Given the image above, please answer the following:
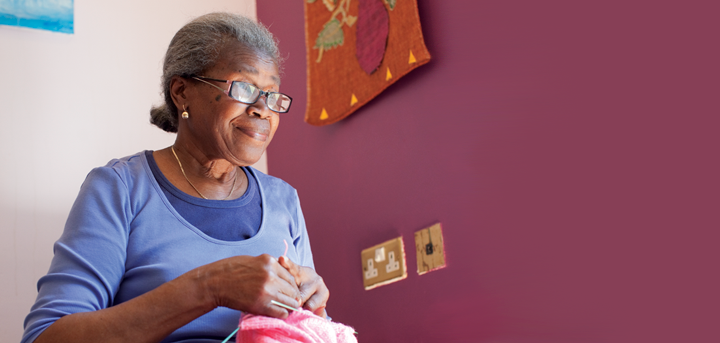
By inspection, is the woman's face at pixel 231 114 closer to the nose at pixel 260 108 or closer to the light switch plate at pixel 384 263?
the nose at pixel 260 108

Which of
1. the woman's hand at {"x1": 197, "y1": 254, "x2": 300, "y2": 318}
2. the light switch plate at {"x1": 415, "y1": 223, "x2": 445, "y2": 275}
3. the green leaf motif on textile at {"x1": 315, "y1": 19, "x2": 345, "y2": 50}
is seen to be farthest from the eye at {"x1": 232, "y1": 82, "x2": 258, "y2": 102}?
the green leaf motif on textile at {"x1": 315, "y1": 19, "x2": 345, "y2": 50}

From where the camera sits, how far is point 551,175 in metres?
1.22

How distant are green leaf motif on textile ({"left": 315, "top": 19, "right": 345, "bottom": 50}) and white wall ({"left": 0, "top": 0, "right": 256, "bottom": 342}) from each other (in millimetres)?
586

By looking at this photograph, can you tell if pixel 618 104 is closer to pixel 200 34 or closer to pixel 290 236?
pixel 290 236

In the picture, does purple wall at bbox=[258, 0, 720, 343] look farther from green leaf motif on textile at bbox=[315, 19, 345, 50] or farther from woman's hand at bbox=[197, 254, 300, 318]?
woman's hand at bbox=[197, 254, 300, 318]

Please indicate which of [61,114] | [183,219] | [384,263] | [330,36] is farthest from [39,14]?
[384,263]

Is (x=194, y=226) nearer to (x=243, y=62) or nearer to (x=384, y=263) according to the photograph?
(x=243, y=62)

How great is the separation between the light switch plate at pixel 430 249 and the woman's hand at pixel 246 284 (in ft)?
1.93

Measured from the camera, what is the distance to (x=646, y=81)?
1072 mm

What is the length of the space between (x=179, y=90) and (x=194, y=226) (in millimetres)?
320

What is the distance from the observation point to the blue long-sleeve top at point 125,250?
983 mm

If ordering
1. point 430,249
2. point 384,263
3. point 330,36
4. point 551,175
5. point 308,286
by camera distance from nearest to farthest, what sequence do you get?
point 308,286
point 551,175
point 430,249
point 384,263
point 330,36

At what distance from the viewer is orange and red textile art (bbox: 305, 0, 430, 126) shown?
157 centimetres

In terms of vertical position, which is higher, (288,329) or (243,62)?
(243,62)
